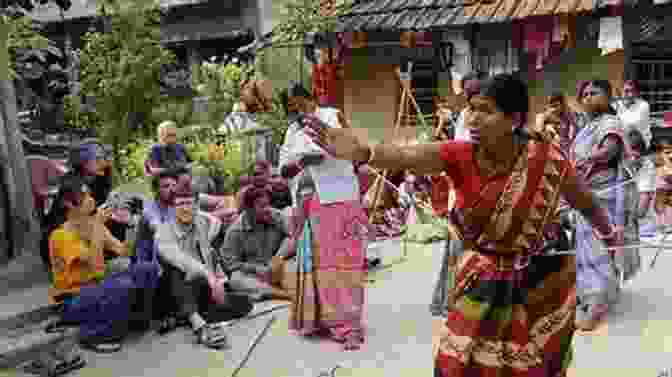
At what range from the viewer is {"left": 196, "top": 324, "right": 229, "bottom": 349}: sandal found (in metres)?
4.47

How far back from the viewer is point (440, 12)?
998cm

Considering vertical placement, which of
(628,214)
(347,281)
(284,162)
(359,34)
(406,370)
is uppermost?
(359,34)

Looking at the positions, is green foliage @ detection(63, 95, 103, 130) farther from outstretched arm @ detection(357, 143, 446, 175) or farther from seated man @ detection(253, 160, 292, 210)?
outstretched arm @ detection(357, 143, 446, 175)

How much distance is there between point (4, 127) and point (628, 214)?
491 centimetres

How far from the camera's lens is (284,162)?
4477mm

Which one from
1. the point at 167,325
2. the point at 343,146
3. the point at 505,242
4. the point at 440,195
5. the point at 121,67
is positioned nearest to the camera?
the point at 343,146

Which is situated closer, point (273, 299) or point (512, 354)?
point (512, 354)

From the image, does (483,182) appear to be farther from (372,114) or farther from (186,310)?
(372,114)

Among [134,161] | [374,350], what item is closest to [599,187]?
[374,350]

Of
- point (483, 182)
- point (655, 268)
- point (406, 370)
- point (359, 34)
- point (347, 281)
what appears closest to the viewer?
point (483, 182)

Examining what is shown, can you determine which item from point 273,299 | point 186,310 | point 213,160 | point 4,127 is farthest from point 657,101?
point 4,127

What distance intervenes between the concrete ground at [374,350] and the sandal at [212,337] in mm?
60

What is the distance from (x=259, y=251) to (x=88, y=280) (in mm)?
1452

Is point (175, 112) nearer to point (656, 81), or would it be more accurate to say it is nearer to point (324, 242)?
point (656, 81)
